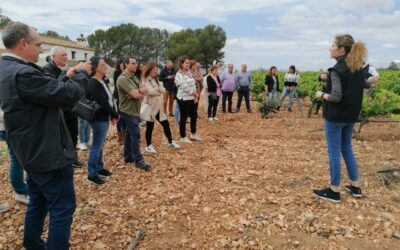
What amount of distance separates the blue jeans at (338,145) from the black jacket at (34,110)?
2932mm

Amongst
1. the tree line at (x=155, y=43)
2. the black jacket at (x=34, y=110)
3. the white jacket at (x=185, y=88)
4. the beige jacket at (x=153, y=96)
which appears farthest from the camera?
the tree line at (x=155, y=43)

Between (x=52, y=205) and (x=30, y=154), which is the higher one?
(x=30, y=154)

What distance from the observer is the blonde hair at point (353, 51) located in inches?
148

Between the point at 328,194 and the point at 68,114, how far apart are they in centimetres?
390

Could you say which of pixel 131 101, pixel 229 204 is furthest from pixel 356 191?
pixel 131 101

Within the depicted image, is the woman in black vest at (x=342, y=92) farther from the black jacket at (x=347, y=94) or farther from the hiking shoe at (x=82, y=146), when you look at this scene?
the hiking shoe at (x=82, y=146)

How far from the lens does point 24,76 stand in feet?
7.82

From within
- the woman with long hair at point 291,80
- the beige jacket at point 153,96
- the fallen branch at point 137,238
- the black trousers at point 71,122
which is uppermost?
the woman with long hair at point 291,80

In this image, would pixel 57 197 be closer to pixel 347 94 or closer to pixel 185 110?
pixel 347 94

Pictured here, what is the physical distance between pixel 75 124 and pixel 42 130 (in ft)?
9.60

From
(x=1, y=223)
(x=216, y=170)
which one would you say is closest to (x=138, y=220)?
(x=1, y=223)

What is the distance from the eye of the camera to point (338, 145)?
405 cm

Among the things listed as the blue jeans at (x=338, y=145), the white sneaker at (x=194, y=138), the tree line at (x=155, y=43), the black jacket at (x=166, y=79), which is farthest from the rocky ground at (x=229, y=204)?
the tree line at (x=155, y=43)

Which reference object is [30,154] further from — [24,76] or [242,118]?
[242,118]
